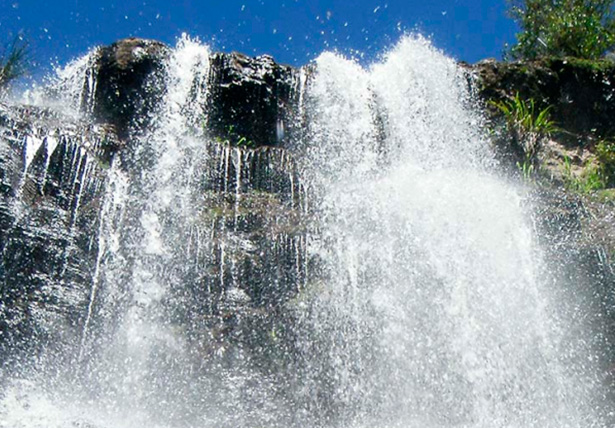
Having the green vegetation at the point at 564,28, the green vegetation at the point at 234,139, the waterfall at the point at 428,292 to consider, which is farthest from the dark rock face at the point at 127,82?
the green vegetation at the point at 564,28

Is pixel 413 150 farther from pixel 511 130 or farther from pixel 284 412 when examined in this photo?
pixel 284 412

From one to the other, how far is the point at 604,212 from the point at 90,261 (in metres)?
6.37

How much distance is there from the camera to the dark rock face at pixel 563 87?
11281 mm

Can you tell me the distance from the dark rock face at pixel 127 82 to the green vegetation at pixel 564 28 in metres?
9.34

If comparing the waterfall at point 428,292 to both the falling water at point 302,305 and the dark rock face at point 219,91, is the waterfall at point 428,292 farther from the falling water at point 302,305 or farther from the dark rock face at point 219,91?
the dark rock face at point 219,91

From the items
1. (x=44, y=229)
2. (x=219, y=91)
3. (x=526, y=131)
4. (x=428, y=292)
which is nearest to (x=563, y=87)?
(x=526, y=131)

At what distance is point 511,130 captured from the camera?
1050cm

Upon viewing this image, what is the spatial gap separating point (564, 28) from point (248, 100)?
9220mm

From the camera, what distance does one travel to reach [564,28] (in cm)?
1516

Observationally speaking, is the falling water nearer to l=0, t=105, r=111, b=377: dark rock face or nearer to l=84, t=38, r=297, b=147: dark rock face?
l=0, t=105, r=111, b=377: dark rock face

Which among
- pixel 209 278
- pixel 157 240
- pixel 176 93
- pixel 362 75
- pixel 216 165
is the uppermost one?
pixel 362 75

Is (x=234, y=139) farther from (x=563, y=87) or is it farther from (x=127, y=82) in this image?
(x=563, y=87)

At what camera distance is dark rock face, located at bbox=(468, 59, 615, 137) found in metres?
11.3

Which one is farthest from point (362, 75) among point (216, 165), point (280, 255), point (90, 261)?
point (90, 261)
